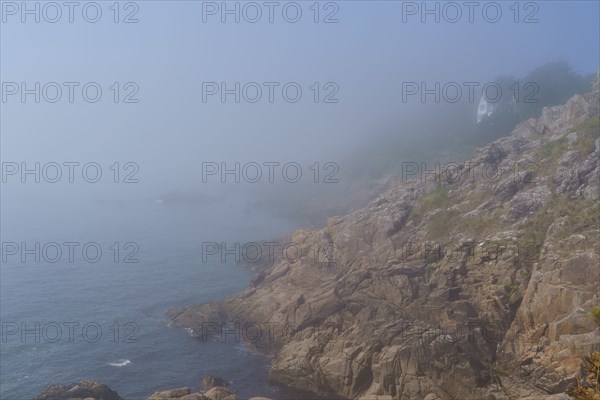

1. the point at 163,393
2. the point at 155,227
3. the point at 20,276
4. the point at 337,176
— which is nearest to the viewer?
the point at 163,393

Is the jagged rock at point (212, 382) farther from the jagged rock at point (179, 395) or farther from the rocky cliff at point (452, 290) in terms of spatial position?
the jagged rock at point (179, 395)

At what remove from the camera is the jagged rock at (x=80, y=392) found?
47625 millimetres

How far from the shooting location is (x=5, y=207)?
194 meters

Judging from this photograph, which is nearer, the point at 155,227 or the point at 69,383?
the point at 69,383

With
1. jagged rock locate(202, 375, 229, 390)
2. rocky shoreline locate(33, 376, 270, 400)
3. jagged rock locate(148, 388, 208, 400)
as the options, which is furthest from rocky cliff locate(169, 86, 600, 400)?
jagged rock locate(148, 388, 208, 400)

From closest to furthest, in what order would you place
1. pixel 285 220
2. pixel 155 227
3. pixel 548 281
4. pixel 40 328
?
pixel 548 281 < pixel 40 328 < pixel 155 227 < pixel 285 220

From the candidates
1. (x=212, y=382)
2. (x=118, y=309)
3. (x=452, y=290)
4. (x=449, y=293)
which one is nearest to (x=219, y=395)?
(x=212, y=382)

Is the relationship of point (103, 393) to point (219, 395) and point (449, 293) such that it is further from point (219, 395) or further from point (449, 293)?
point (449, 293)

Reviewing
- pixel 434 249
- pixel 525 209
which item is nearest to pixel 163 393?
pixel 434 249

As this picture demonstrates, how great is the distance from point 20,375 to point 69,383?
23.0 ft

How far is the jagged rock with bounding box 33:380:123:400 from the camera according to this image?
156 ft

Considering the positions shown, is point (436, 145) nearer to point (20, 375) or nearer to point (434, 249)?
point (434, 249)

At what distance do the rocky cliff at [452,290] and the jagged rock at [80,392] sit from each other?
724 inches

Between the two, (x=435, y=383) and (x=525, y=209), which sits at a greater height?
(x=525, y=209)
